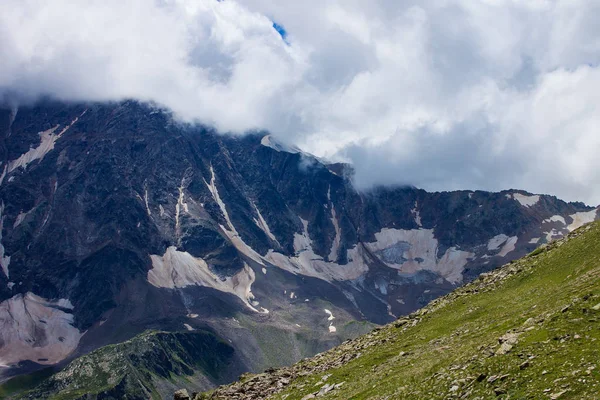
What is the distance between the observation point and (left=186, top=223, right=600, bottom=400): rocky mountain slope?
34.0 metres

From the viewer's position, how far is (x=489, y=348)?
39.6 meters

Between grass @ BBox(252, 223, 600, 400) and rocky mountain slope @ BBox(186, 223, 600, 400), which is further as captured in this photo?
rocky mountain slope @ BBox(186, 223, 600, 400)

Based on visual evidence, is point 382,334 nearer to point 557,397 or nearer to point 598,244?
point 598,244

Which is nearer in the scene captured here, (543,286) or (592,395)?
(592,395)

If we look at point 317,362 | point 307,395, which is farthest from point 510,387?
point 317,362

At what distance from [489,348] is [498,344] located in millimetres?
639

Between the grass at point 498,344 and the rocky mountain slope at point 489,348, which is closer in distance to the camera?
the grass at point 498,344

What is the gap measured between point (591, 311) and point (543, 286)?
1746 centimetres

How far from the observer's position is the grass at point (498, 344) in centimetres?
3366

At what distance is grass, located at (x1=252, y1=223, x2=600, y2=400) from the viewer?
33.7 metres

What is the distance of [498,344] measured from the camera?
130 ft

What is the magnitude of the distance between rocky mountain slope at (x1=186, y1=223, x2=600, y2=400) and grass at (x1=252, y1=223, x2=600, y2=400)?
99 millimetres

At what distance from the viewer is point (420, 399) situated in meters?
37.5

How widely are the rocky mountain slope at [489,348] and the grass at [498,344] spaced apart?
0.10 metres
